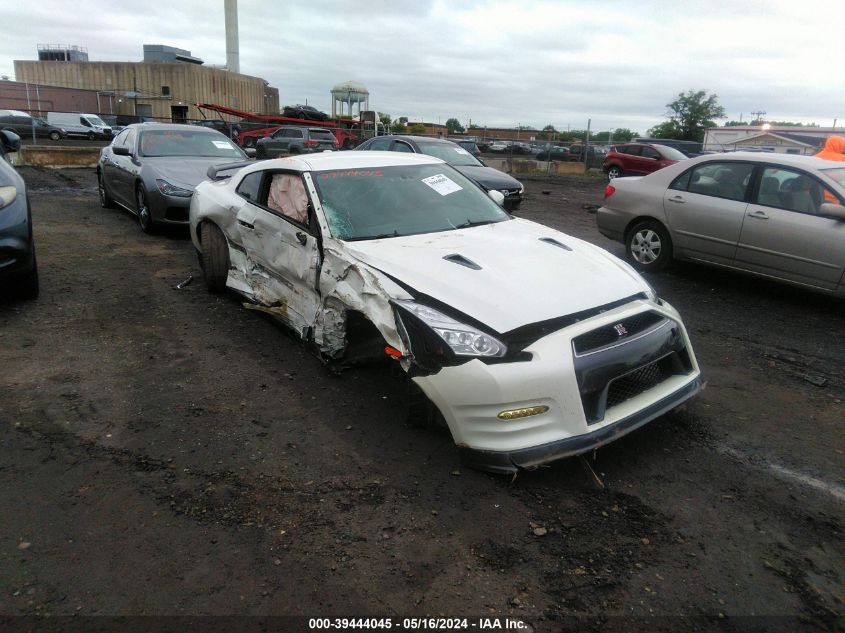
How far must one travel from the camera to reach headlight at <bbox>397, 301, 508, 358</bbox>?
290 cm

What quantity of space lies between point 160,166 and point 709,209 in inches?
280

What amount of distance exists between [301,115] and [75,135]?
12880 mm

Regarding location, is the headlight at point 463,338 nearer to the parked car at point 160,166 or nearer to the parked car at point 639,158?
the parked car at point 160,166

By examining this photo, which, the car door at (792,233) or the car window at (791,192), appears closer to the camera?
the car door at (792,233)

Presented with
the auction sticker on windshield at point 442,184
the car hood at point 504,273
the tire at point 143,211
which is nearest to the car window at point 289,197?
the car hood at point 504,273

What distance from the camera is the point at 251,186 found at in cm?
512

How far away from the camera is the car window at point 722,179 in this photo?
21.0ft

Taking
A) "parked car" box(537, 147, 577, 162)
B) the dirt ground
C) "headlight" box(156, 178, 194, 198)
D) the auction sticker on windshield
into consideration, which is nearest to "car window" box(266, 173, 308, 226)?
the auction sticker on windshield

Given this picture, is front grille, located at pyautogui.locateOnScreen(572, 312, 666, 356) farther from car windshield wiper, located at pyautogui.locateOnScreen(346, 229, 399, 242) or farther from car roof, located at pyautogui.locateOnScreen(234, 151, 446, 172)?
car roof, located at pyautogui.locateOnScreen(234, 151, 446, 172)

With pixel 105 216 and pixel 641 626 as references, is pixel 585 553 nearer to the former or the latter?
pixel 641 626

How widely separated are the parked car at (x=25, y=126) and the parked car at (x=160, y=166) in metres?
19.1

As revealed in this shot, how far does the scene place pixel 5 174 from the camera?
17.7 feet

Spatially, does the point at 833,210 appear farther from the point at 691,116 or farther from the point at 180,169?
the point at 691,116

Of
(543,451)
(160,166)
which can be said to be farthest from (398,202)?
(160,166)
